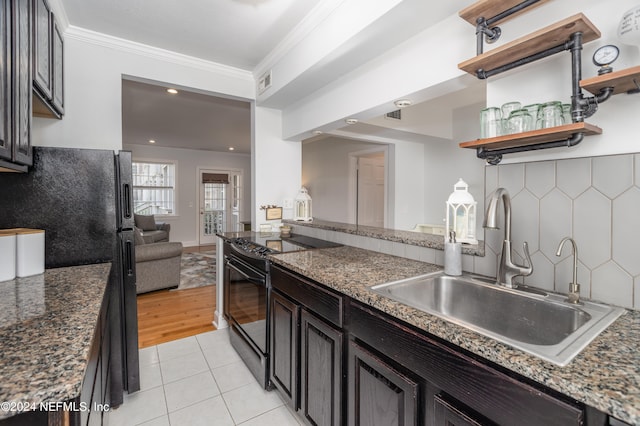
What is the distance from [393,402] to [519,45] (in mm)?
1360

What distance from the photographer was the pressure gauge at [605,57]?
963 millimetres

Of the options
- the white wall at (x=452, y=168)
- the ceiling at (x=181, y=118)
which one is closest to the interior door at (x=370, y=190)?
the white wall at (x=452, y=168)

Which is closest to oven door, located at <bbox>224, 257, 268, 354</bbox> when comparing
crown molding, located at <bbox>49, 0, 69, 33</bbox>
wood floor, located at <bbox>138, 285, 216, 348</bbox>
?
wood floor, located at <bbox>138, 285, 216, 348</bbox>

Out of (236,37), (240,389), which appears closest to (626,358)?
(240,389)

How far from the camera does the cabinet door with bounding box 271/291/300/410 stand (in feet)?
5.34

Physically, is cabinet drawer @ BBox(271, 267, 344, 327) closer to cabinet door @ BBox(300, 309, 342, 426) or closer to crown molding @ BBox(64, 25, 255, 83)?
cabinet door @ BBox(300, 309, 342, 426)

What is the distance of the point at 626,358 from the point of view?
71 centimetres

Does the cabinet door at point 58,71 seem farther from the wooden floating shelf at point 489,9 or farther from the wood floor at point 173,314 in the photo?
the wooden floating shelf at point 489,9

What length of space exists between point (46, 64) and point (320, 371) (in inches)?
86.2

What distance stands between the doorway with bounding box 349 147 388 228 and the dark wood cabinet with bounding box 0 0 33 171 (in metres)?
4.06

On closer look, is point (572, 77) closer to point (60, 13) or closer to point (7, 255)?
point (7, 255)

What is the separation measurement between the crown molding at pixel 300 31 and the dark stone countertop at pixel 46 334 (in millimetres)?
1927

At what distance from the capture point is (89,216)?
1751 millimetres

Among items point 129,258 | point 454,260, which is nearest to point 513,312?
point 454,260
